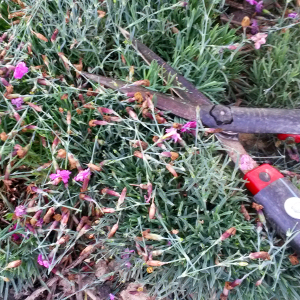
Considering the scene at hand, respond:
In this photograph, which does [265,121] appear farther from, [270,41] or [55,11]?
[55,11]

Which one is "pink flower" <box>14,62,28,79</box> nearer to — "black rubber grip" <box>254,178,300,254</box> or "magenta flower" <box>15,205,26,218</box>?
"magenta flower" <box>15,205,26,218</box>

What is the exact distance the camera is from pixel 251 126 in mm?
1585

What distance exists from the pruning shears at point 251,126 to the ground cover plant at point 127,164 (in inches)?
2.4

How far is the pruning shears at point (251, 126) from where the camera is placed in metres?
1.48

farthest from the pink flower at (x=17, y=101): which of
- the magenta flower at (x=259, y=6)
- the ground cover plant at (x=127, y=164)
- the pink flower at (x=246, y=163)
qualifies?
the magenta flower at (x=259, y=6)

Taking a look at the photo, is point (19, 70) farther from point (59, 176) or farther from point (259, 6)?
point (259, 6)

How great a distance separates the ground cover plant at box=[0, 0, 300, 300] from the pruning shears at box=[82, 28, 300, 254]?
61mm

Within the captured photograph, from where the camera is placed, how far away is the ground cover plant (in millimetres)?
1530

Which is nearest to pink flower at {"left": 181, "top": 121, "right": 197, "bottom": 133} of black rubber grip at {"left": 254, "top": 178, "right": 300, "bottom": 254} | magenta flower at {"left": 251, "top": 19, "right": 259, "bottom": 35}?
black rubber grip at {"left": 254, "top": 178, "right": 300, "bottom": 254}

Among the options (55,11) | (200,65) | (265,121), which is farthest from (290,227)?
(55,11)

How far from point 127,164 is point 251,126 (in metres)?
0.65

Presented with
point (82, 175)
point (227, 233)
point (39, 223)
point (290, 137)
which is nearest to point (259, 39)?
point (290, 137)

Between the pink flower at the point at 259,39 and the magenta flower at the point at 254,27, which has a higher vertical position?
the pink flower at the point at 259,39

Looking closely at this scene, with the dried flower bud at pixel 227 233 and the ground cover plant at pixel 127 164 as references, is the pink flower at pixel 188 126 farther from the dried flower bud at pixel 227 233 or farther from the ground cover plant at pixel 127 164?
the dried flower bud at pixel 227 233
